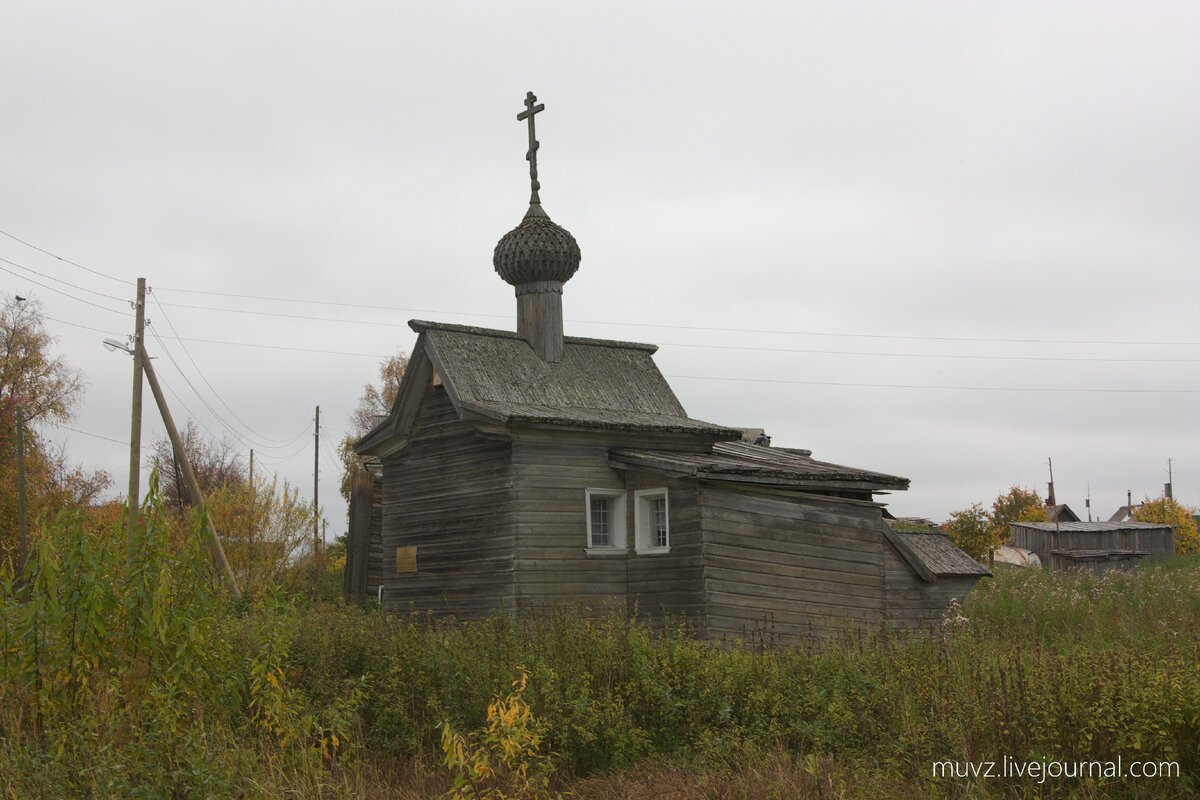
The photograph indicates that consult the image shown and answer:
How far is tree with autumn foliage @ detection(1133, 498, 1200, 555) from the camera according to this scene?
61562mm

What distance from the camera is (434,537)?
20.3m

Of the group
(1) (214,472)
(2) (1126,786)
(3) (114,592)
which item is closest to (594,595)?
(3) (114,592)

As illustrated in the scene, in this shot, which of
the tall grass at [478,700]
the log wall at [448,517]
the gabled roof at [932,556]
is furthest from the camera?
the gabled roof at [932,556]

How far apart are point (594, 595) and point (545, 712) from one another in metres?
8.34

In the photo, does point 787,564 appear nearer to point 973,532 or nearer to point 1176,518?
point 973,532

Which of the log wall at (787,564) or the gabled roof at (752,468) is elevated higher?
the gabled roof at (752,468)

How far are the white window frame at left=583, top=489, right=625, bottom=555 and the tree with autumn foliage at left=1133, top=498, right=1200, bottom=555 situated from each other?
50609 mm

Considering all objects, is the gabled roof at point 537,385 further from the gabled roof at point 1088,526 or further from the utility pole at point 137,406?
the gabled roof at point 1088,526

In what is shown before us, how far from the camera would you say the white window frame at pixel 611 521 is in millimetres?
19078

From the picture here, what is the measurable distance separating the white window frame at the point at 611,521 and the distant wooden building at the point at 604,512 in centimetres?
3

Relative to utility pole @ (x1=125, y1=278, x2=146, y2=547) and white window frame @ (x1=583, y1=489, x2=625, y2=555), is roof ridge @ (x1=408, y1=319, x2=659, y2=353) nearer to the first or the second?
white window frame @ (x1=583, y1=489, x2=625, y2=555)

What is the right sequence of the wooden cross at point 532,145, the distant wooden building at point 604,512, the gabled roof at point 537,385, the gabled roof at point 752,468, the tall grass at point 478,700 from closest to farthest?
1. the tall grass at point 478,700
2. the gabled roof at point 752,468
3. the distant wooden building at point 604,512
4. the gabled roof at point 537,385
5. the wooden cross at point 532,145

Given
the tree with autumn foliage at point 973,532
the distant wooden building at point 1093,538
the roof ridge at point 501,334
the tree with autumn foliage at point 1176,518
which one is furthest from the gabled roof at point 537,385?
the tree with autumn foliage at point 1176,518

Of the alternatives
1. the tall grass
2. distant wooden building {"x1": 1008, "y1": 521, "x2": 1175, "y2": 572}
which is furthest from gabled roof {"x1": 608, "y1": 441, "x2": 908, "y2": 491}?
distant wooden building {"x1": 1008, "y1": 521, "x2": 1175, "y2": 572}
